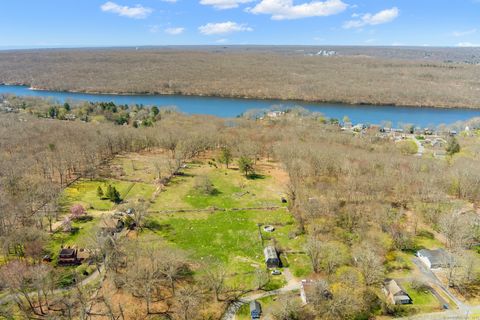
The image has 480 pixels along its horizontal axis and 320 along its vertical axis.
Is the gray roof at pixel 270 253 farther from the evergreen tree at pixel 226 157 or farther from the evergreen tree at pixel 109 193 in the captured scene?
the evergreen tree at pixel 226 157

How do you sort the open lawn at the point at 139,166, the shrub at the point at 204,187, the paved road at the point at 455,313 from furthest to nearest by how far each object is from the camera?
the open lawn at the point at 139,166, the shrub at the point at 204,187, the paved road at the point at 455,313

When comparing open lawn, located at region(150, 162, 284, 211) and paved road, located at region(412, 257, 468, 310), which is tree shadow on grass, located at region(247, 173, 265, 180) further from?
paved road, located at region(412, 257, 468, 310)

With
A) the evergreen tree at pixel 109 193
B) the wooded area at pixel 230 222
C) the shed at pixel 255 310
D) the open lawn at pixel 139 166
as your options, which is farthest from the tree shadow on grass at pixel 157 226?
the shed at pixel 255 310

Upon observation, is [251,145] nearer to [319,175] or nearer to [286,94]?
[319,175]

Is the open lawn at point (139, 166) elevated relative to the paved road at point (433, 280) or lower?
→ elevated

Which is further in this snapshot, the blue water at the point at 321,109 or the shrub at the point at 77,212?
the blue water at the point at 321,109

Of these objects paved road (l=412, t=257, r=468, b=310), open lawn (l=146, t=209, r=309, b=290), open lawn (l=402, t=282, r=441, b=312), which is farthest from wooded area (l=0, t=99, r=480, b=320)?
open lawn (l=402, t=282, r=441, b=312)

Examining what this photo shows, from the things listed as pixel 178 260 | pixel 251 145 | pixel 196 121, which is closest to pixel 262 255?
pixel 178 260
